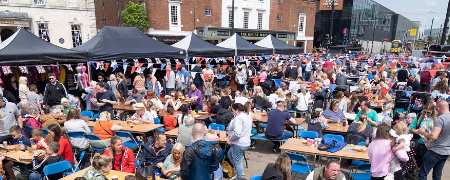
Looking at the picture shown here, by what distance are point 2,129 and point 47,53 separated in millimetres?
4313

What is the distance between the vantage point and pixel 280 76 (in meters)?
16.5

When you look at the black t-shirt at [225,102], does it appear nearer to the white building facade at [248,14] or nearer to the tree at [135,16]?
the tree at [135,16]

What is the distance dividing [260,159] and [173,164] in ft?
10.1

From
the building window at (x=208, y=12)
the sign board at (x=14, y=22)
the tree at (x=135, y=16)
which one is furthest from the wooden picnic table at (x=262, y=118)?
the building window at (x=208, y=12)

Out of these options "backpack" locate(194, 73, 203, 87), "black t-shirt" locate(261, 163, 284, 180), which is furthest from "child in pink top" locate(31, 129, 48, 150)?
"backpack" locate(194, 73, 203, 87)

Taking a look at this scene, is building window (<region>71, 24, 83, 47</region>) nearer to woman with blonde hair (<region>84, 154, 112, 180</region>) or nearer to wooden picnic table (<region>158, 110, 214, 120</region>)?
wooden picnic table (<region>158, 110, 214, 120</region>)

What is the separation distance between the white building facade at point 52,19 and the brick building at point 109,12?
646 centimetres

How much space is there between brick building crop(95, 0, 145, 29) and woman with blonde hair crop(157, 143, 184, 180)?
30645 mm

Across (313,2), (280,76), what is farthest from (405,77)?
(313,2)

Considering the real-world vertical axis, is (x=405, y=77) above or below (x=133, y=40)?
below

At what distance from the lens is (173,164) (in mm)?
5355

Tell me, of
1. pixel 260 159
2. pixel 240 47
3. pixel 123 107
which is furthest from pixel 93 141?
pixel 240 47

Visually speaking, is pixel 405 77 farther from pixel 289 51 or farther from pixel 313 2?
pixel 313 2

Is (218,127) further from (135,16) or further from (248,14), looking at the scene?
(248,14)
